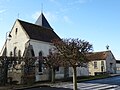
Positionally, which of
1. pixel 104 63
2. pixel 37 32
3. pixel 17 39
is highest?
pixel 37 32

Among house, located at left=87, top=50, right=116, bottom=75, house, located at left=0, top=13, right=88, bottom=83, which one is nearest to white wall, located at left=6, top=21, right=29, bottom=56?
house, located at left=0, top=13, right=88, bottom=83

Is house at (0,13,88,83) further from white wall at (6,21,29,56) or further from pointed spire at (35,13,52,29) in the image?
pointed spire at (35,13,52,29)

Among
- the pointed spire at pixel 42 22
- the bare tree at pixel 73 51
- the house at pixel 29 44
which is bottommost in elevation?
the bare tree at pixel 73 51

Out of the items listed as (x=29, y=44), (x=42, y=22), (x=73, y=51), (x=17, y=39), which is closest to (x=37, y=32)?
(x=17, y=39)

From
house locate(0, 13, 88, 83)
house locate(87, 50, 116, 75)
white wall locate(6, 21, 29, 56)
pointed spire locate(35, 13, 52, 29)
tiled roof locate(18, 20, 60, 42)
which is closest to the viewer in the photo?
house locate(0, 13, 88, 83)

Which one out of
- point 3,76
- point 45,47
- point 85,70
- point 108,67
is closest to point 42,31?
point 45,47

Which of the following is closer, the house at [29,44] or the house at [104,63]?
the house at [29,44]

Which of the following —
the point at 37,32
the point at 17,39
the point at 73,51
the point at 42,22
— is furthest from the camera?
the point at 42,22

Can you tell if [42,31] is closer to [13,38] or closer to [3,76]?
[13,38]

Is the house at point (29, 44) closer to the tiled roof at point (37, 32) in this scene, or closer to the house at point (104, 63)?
the tiled roof at point (37, 32)

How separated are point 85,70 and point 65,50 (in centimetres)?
3274

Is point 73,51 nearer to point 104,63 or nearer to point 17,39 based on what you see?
point 17,39

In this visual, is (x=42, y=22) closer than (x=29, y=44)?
No

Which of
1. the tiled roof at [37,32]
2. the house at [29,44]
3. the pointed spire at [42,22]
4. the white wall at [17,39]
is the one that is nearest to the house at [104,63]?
the pointed spire at [42,22]
